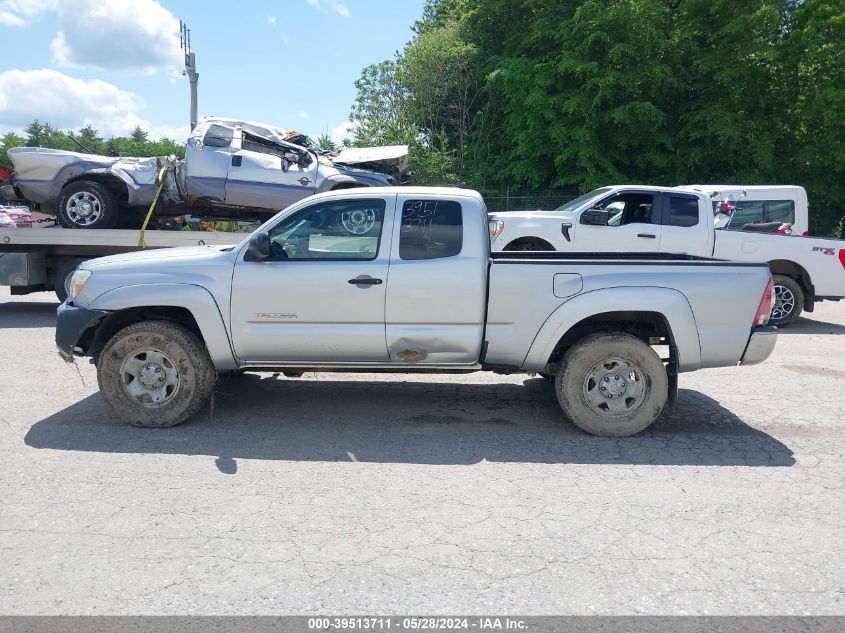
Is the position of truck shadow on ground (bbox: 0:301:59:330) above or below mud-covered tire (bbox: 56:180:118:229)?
below

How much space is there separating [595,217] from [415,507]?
8.08 meters

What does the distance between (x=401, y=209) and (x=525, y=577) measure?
3.17m

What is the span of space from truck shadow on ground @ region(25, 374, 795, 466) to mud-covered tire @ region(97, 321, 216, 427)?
144mm

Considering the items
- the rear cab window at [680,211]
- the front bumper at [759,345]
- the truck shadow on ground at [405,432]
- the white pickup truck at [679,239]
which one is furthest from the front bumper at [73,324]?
the rear cab window at [680,211]

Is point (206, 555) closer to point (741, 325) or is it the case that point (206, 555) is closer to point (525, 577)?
point (525, 577)

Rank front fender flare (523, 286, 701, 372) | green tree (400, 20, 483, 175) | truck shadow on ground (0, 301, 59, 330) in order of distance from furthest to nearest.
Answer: green tree (400, 20, 483, 175) → truck shadow on ground (0, 301, 59, 330) → front fender flare (523, 286, 701, 372)

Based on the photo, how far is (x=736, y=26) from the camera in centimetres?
2273

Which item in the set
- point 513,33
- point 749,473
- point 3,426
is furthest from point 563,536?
point 513,33

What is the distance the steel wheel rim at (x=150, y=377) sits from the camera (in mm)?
5742

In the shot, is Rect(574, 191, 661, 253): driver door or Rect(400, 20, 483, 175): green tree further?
Rect(400, 20, 483, 175): green tree

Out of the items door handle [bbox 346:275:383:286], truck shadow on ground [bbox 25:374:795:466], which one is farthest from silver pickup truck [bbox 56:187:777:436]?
truck shadow on ground [bbox 25:374:795:466]

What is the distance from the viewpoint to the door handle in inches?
221

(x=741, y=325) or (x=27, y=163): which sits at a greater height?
(x=27, y=163)

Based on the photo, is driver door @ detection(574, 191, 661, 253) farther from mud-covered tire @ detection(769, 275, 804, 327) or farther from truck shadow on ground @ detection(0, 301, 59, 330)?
truck shadow on ground @ detection(0, 301, 59, 330)
